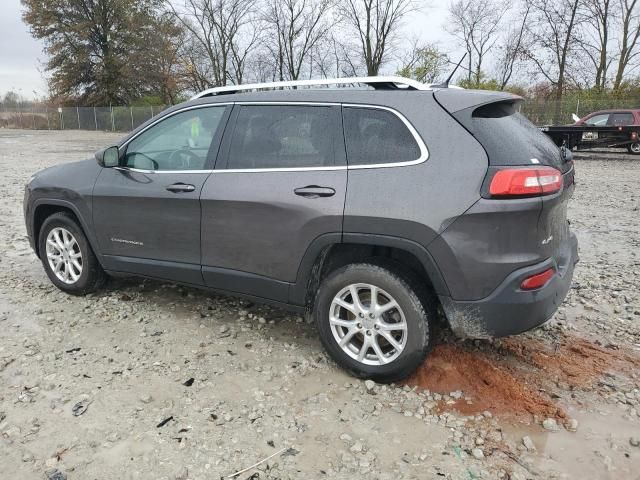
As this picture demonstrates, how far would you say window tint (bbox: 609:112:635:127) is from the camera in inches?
674

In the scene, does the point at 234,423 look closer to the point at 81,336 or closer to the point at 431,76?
the point at 81,336

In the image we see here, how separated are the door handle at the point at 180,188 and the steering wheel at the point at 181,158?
16 centimetres

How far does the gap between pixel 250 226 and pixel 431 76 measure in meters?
35.9

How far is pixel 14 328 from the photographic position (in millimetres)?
3881

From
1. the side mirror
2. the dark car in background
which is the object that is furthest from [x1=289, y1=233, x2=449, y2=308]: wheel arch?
the dark car in background

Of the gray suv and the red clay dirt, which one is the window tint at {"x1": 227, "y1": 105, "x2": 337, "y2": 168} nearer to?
the gray suv

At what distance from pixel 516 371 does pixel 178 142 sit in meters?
2.93

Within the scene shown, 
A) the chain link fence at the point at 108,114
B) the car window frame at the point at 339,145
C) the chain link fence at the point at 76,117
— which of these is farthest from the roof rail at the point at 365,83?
the chain link fence at the point at 76,117

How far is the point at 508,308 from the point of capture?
8.90ft

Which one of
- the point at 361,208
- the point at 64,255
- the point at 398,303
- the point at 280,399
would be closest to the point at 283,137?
the point at 361,208

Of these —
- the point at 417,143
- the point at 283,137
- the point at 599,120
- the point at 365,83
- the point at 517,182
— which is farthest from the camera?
the point at 599,120

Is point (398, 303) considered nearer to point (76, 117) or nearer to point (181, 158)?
point (181, 158)

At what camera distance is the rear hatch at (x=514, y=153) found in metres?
2.64

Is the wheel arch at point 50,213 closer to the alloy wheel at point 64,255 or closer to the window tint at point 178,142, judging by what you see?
the alloy wheel at point 64,255
